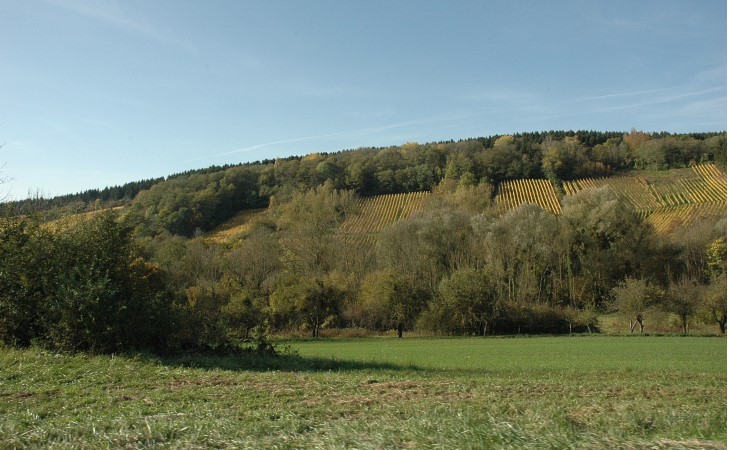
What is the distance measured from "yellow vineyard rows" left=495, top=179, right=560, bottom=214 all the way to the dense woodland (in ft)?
7.15

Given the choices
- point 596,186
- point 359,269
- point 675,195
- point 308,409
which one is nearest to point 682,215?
point 675,195

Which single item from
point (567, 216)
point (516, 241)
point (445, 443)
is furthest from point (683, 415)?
point (567, 216)

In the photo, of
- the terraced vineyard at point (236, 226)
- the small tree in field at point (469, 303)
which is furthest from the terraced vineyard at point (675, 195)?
the terraced vineyard at point (236, 226)

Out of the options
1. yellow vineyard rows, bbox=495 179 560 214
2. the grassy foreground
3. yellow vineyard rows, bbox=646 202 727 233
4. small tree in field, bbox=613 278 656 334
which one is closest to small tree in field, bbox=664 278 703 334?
small tree in field, bbox=613 278 656 334

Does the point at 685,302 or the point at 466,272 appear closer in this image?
the point at 685,302

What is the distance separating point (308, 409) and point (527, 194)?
81694 mm

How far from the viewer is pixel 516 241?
59188 mm

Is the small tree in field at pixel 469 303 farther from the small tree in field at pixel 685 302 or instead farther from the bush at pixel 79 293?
the bush at pixel 79 293

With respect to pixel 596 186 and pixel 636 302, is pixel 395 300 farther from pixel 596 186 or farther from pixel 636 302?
pixel 596 186

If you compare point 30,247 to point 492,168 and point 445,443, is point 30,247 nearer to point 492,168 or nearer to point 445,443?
point 445,443

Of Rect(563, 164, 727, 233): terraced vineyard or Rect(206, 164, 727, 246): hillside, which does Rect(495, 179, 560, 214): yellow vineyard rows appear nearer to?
Rect(206, 164, 727, 246): hillside

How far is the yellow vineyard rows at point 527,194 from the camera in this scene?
80.2m

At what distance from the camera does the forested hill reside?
89.3 m

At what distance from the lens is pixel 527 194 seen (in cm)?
8538
